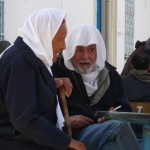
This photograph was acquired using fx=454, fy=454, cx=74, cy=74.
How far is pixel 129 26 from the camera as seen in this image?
7.57 metres

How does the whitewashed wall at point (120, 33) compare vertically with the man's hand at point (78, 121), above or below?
→ above

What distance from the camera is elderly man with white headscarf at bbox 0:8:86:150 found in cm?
224

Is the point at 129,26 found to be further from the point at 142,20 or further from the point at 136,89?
the point at 136,89

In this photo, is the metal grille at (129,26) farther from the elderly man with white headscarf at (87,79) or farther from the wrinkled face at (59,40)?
the wrinkled face at (59,40)

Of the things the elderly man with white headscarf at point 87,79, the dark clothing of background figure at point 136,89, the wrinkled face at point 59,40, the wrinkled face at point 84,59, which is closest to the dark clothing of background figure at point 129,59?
the dark clothing of background figure at point 136,89

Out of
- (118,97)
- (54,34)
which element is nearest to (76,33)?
(118,97)

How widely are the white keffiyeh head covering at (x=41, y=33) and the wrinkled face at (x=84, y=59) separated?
0.76 metres

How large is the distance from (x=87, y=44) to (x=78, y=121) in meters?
0.65

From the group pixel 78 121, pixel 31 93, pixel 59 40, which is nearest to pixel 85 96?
pixel 78 121

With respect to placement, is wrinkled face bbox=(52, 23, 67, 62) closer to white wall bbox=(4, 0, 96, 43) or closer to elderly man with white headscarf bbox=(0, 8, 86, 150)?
elderly man with white headscarf bbox=(0, 8, 86, 150)

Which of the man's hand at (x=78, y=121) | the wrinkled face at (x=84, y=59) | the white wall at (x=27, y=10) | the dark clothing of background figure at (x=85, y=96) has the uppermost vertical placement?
the white wall at (x=27, y=10)

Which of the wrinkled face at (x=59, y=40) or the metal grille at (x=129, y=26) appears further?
the metal grille at (x=129, y=26)

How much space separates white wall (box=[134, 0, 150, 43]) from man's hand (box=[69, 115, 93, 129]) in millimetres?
5141

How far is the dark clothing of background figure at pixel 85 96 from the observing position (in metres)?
3.08
